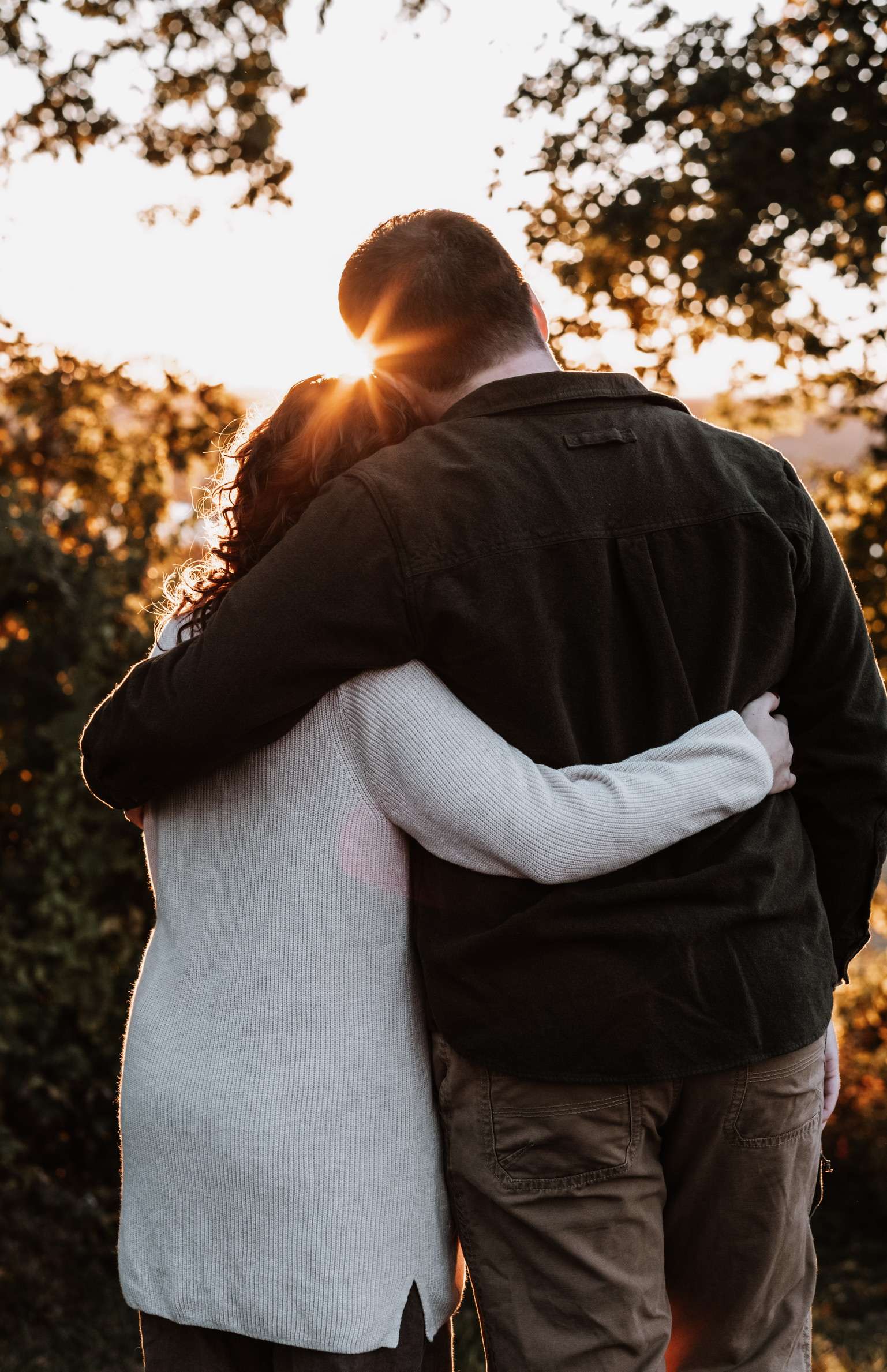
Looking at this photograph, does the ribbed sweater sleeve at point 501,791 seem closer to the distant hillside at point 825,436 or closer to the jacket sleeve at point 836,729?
the jacket sleeve at point 836,729

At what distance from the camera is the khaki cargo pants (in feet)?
5.37

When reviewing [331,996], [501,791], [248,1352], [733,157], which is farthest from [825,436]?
[248,1352]

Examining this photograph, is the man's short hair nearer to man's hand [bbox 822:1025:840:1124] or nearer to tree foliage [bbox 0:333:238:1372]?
man's hand [bbox 822:1025:840:1124]

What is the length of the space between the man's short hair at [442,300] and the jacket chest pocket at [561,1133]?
104cm

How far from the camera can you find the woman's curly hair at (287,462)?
1.80m

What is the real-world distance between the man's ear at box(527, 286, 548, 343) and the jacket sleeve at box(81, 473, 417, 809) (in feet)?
1.54

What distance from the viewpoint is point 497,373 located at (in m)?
1.85

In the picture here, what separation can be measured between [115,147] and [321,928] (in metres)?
4.63

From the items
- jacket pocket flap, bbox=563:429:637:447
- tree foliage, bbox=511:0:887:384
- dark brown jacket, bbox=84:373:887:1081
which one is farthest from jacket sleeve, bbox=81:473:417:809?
Answer: tree foliage, bbox=511:0:887:384

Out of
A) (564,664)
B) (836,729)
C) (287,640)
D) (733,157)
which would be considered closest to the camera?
(287,640)

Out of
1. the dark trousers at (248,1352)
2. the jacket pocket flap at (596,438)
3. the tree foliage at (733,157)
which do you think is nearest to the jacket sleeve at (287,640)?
the jacket pocket flap at (596,438)

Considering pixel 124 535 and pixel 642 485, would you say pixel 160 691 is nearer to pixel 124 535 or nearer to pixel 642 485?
pixel 642 485

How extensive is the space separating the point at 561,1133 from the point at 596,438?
3.11 feet

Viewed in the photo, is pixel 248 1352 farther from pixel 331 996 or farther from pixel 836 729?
pixel 836 729
